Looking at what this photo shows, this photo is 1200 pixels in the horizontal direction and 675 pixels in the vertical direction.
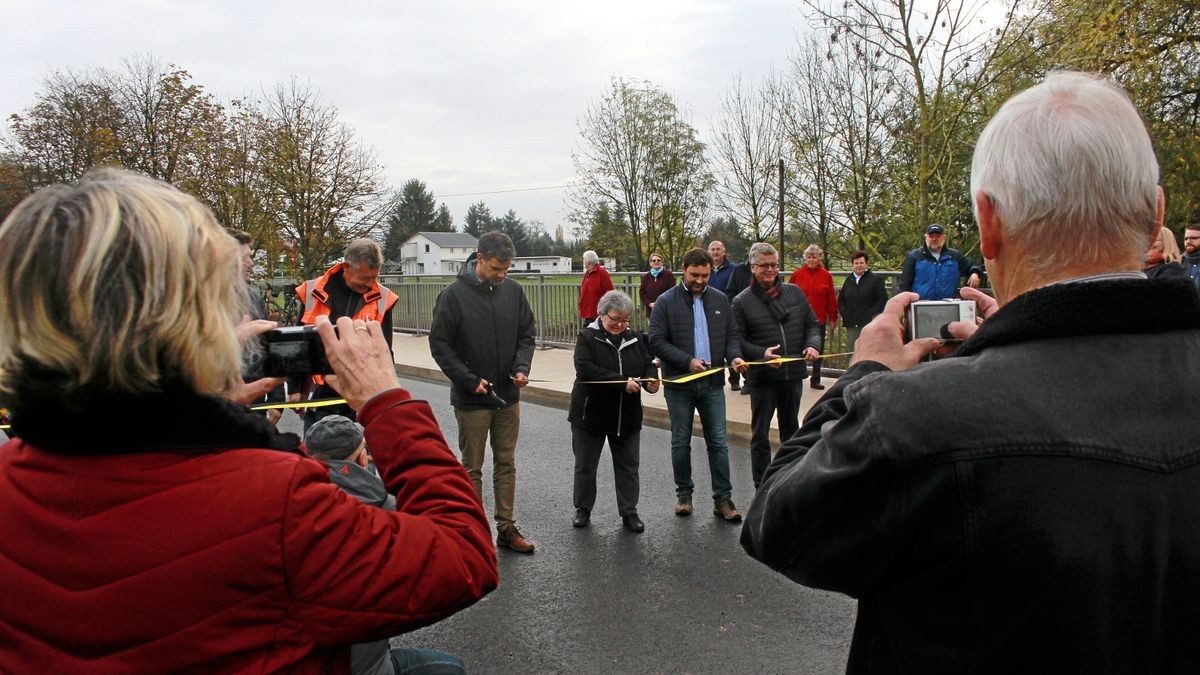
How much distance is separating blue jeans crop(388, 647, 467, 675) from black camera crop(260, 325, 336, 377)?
3.98ft

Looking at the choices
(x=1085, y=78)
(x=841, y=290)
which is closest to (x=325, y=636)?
(x=1085, y=78)

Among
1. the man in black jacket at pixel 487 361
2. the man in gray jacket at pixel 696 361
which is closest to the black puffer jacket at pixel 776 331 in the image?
the man in gray jacket at pixel 696 361

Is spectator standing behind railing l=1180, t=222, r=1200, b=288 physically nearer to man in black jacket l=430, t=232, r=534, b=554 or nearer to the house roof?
man in black jacket l=430, t=232, r=534, b=554

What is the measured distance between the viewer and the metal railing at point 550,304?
1159 centimetres

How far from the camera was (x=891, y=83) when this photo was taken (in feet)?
45.8

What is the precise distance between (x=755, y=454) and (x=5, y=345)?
5759mm

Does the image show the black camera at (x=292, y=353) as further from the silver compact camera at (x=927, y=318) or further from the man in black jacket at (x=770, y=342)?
the man in black jacket at (x=770, y=342)

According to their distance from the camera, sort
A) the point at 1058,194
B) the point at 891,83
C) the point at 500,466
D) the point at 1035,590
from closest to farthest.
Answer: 1. the point at 1035,590
2. the point at 1058,194
3. the point at 500,466
4. the point at 891,83

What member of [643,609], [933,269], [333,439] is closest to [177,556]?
[333,439]

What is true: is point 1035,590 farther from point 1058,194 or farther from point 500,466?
point 500,466

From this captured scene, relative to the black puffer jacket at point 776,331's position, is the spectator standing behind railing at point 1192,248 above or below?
above

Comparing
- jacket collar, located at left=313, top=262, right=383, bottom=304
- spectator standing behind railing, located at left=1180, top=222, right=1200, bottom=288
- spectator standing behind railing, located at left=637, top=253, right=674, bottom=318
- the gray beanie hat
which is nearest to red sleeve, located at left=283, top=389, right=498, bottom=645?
the gray beanie hat

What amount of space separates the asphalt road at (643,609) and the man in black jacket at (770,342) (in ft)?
2.33

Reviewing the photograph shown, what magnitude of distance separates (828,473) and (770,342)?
5.46m
